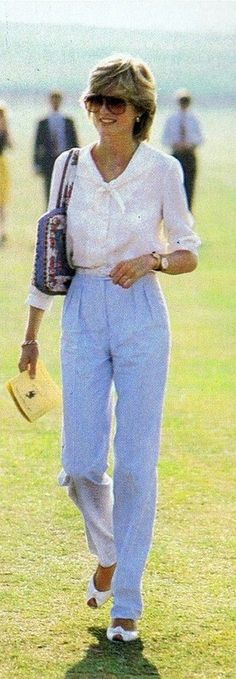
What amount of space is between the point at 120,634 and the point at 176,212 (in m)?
1.37

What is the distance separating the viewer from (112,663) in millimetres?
5645

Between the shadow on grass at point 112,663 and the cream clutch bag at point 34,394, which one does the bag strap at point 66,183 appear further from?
the shadow on grass at point 112,663

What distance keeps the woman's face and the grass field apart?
1.63m

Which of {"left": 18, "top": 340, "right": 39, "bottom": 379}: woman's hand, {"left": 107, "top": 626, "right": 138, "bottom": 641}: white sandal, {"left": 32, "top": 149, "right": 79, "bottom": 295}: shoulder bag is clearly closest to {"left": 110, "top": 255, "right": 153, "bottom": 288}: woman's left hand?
{"left": 32, "top": 149, "right": 79, "bottom": 295}: shoulder bag

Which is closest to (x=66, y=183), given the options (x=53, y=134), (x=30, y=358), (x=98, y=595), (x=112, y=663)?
(x=30, y=358)

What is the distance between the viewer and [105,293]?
5.76 meters

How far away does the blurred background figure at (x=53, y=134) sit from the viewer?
23094mm

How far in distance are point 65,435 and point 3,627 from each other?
27.0 inches

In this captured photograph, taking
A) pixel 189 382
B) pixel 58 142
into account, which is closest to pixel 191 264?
pixel 189 382

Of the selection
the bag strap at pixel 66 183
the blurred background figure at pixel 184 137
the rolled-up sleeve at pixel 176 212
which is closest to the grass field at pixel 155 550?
the rolled-up sleeve at pixel 176 212

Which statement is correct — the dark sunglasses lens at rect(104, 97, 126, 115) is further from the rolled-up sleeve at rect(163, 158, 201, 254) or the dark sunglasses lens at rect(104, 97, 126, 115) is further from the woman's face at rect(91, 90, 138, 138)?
the rolled-up sleeve at rect(163, 158, 201, 254)

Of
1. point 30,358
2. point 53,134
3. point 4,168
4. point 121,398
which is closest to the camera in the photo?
point 121,398

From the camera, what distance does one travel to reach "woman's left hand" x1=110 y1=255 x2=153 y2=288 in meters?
5.57

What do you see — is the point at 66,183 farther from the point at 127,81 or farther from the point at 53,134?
the point at 53,134
